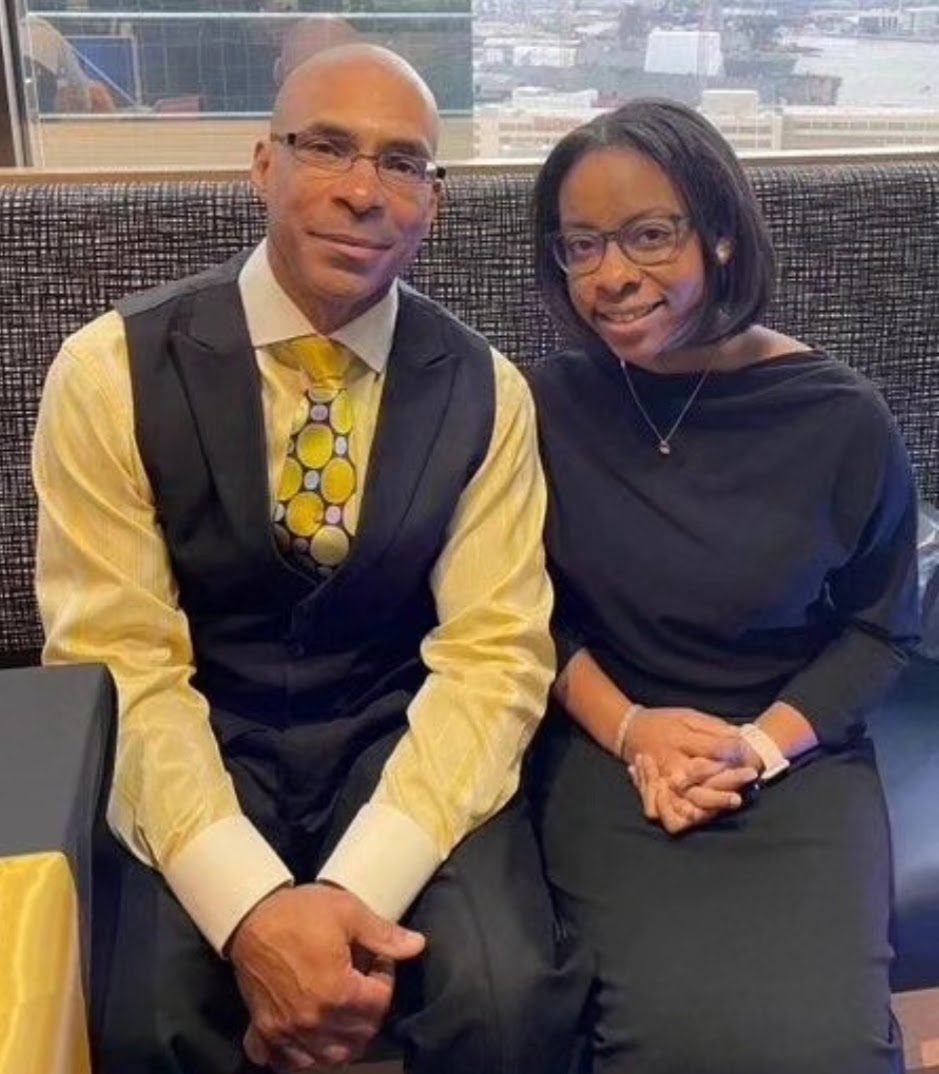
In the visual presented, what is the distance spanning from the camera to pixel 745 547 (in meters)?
1.33

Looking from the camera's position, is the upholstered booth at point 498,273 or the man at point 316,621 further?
the upholstered booth at point 498,273

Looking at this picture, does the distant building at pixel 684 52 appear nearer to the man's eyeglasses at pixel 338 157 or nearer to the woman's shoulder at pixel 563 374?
the woman's shoulder at pixel 563 374

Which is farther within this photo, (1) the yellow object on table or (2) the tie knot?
(2) the tie knot

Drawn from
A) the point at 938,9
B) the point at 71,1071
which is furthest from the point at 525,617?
the point at 938,9

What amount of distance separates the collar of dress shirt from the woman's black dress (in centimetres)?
20

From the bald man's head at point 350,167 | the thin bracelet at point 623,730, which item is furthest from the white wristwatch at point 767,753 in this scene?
the bald man's head at point 350,167

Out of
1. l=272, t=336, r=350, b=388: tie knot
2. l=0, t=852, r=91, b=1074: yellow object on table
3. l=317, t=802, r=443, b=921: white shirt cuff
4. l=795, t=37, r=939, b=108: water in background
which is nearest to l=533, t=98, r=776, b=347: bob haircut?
l=272, t=336, r=350, b=388: tie knot

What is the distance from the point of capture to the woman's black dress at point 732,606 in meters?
1.23

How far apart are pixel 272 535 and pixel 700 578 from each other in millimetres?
415

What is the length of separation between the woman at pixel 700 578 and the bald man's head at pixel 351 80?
18cm

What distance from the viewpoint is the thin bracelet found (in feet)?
4.43

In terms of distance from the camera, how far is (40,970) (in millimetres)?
812

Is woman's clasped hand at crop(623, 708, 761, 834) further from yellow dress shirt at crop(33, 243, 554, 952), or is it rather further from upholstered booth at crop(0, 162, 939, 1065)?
upholstered booth at crop(0, 162, 939, 1065)

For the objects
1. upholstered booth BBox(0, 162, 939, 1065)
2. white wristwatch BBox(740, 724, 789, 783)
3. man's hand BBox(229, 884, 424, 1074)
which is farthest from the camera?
upholstered booth BBox(0, 162, 939, 1065)
